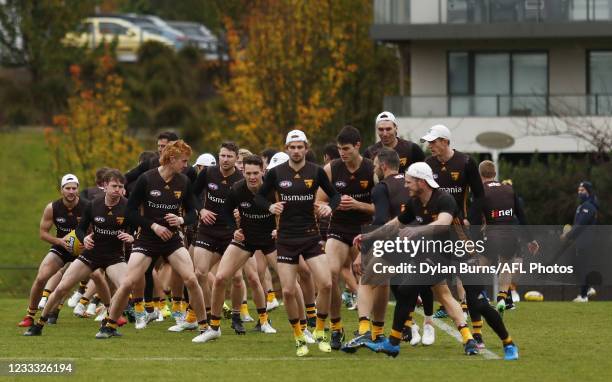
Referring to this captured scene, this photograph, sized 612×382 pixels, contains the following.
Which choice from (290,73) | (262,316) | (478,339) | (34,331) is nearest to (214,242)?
(262,316)

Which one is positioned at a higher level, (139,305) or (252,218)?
(252,218)

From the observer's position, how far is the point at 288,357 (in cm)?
1639

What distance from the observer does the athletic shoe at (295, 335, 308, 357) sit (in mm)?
16359

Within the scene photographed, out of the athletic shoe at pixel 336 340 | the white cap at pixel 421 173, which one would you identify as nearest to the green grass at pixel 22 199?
the athletic shoe at pixel 336 340

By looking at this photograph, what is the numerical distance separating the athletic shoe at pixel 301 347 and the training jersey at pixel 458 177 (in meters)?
2.33

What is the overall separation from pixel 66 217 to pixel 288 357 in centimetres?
554

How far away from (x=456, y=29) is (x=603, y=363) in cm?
2903

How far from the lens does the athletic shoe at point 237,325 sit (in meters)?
19.3

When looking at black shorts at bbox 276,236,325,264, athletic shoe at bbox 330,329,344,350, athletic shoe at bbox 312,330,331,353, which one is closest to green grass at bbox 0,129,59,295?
athletic shoe at bbox 312,330,331,353

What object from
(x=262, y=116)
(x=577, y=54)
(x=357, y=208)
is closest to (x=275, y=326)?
(x=357, y=208)

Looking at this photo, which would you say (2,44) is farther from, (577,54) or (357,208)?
(357,208)

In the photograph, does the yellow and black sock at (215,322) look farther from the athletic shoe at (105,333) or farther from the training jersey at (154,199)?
the athletic shoe at (105,333)

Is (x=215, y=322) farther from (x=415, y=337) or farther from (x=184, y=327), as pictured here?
(x=415, y=337)

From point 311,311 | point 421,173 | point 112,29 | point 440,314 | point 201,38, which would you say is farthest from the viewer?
point 201,38
